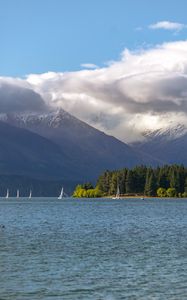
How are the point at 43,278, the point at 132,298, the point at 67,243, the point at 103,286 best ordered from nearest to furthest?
the point at 132,298 < the point at 103,286 < the point at 43,278 < the point at 67,243

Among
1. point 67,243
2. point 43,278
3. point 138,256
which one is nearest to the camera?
point 43,278

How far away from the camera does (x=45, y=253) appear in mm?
70938

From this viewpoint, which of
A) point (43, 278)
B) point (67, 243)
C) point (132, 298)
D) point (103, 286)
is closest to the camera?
point (132, 298)

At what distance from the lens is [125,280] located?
5319 cm

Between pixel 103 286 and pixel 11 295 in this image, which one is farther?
pixel 103 286

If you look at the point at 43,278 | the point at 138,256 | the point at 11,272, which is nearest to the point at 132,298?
the point at 43,278

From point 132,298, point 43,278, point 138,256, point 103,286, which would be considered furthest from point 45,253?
point 132,298

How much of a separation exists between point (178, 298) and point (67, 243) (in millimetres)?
37916

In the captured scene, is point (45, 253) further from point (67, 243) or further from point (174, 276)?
Result: point (174, 276)

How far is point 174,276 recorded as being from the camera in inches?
2173

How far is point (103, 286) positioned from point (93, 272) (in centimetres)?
658

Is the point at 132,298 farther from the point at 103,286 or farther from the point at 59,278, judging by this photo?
the point at 59,278

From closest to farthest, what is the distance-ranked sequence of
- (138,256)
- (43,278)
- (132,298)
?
(132,298) < (43,278) < (138,256)

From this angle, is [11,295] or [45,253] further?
[45,253]
